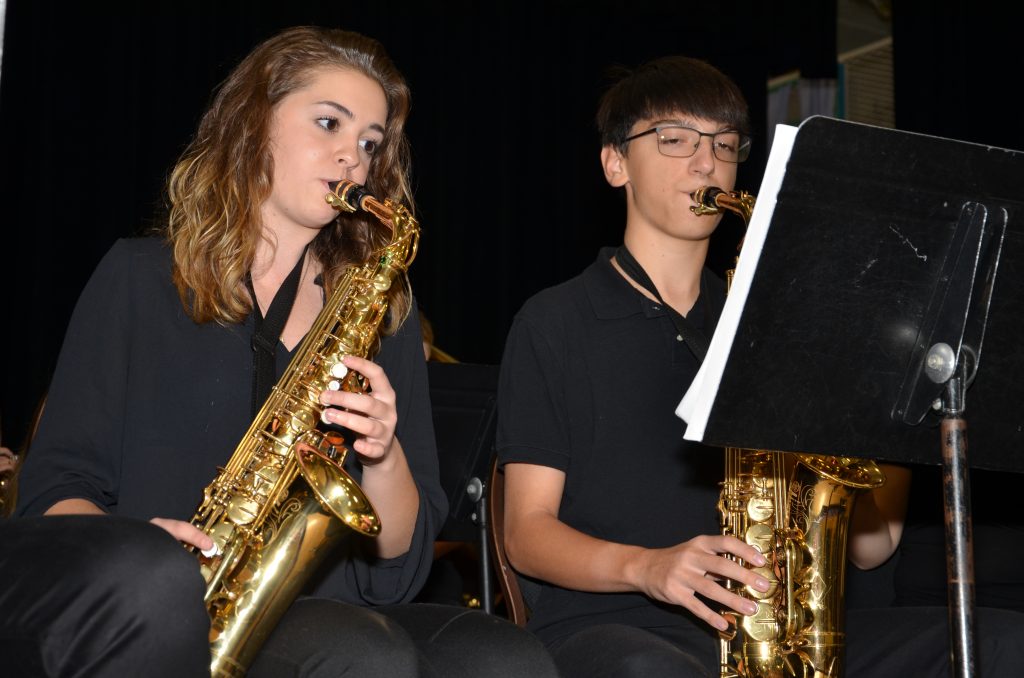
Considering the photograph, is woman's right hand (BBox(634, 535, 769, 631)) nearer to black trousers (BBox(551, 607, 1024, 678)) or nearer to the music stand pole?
black trousers (BBox(551, 607, 1024, 678))

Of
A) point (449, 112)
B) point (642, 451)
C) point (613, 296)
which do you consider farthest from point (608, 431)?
point (449, 112)

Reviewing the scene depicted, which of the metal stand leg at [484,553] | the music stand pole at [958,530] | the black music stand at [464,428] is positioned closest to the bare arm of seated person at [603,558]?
the music stand pole at [958,530]

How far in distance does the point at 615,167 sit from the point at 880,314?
1287 mm

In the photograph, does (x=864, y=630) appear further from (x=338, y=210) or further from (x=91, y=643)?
(x=91, y=643)

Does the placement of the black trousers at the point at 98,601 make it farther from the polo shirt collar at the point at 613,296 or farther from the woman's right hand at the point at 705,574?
the polo shirt collar at the point at 613,296

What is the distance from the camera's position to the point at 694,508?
2512mm

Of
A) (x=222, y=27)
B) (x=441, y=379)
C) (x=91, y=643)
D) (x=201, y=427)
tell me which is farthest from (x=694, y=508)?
(x=222, y=27)

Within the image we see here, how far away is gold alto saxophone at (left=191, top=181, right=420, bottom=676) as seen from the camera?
1.91 metres

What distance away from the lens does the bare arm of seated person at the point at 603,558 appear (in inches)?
82.7

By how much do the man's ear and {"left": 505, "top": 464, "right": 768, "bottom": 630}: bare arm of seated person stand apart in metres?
0.86

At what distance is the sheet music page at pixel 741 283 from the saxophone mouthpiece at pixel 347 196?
2.99 ft

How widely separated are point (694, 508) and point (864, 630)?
439 mm

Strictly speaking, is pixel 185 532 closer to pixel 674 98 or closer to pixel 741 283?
pixel 741 283

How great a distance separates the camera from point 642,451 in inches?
99.2
